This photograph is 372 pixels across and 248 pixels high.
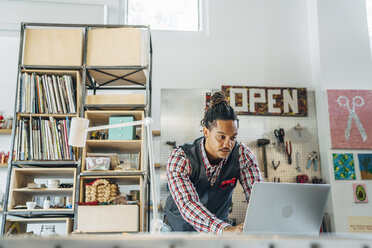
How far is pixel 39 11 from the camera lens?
14.8 feet

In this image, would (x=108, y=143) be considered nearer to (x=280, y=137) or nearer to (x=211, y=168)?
(x=211, y=168)

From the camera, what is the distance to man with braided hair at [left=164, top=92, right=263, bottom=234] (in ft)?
7.02

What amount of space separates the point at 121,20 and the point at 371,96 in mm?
3057

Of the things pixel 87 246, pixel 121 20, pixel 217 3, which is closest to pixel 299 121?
pixel 217 3

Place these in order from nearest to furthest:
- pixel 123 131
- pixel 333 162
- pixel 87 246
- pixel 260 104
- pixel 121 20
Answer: pixel 87 246, pixel 123 131, pixel 333 162, pixel 260 104, pixel 121 20

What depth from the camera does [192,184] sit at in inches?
86.1

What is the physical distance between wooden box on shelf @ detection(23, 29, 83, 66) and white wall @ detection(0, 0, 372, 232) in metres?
0.91

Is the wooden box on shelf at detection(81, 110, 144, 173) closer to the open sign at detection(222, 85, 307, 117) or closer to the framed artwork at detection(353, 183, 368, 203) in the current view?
the open sign at detection(222, 85, 307, 117)

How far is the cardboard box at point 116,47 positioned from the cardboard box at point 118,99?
0.29m

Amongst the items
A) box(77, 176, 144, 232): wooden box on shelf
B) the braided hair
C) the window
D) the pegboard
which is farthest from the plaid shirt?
the window

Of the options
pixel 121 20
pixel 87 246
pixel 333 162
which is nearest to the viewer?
pixel 87 246

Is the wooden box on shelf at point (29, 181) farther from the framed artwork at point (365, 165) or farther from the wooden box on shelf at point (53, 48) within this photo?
the framed artwork at point (365, 165)

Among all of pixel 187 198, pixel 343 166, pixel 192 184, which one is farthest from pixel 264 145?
pixel 187 198

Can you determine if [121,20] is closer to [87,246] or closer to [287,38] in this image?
[287,38]
